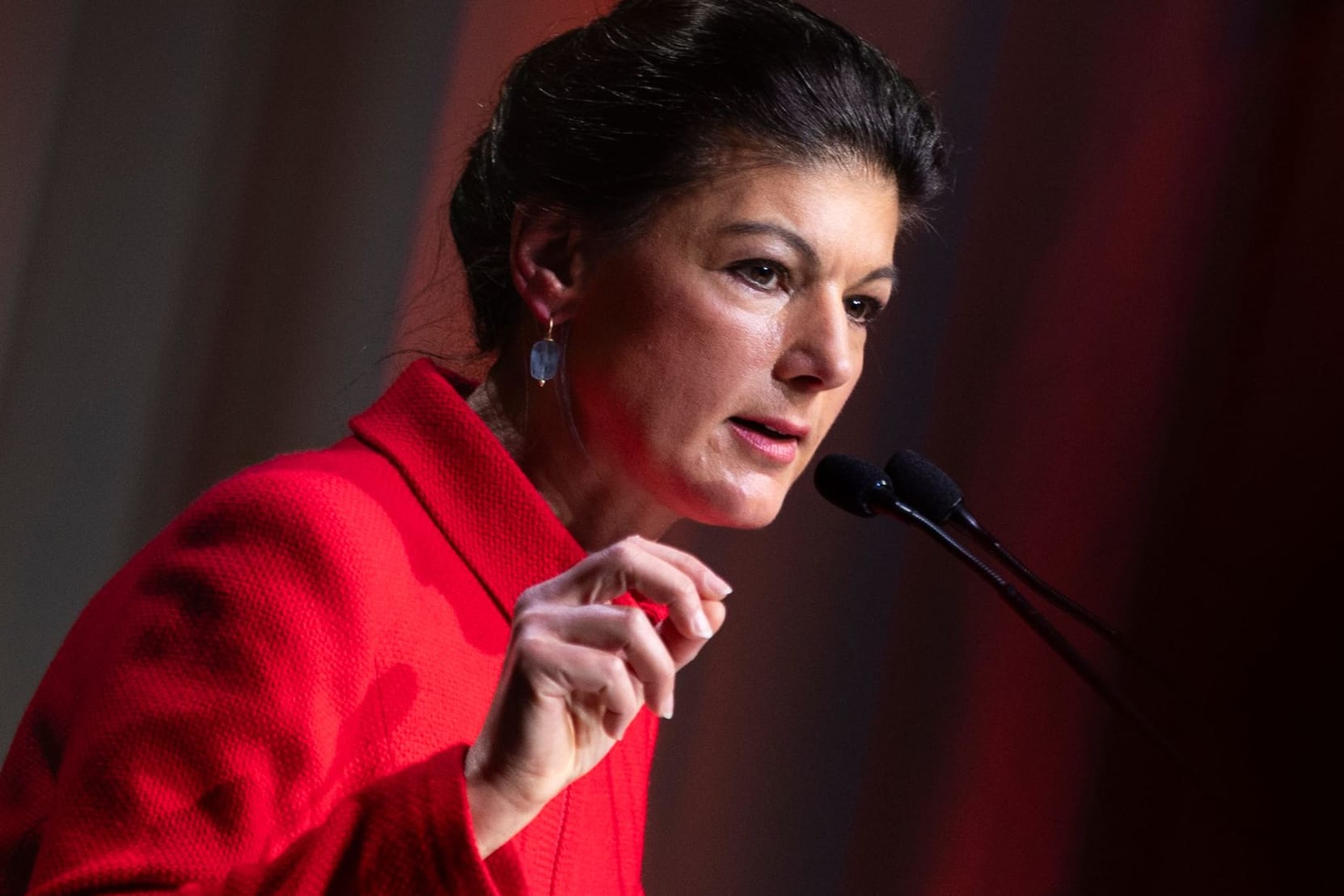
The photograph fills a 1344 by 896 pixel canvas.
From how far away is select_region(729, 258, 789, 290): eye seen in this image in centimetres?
116

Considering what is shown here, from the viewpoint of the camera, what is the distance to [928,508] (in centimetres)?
112

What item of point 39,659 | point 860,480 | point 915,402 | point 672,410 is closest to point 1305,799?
point 860,480

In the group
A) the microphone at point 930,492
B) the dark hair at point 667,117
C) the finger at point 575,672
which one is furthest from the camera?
the dark hair at point 667,117

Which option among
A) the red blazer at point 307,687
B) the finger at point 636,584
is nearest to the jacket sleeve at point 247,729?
the red blazer at point 307,687

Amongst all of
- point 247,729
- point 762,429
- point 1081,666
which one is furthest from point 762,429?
point 247,729

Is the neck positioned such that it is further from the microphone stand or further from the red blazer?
the microphone stand

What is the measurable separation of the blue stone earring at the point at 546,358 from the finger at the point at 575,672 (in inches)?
15.3

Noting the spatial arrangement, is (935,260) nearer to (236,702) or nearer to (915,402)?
(915,402)

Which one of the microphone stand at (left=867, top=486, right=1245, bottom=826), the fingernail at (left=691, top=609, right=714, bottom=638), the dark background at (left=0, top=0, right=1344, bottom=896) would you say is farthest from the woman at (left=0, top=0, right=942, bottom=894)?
the dark background at (left=0, top=0, right=1344, bottom=896)

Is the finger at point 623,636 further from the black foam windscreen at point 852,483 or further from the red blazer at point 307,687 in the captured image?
the black foam windscreen at point 852,483

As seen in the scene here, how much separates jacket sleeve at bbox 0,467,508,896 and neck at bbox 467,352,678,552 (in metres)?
0.21

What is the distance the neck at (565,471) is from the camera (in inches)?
47.4

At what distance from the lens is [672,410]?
45.2 inches

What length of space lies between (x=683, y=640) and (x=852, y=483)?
259 millimetres
